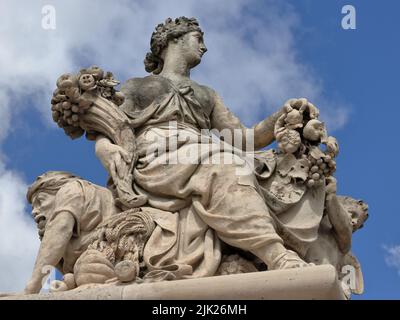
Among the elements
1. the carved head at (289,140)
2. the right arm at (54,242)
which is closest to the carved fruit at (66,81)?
the right arm at (54,242)

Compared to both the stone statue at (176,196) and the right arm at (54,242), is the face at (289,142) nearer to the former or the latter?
the stone statue at (176,196)

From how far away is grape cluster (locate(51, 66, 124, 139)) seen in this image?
1149 cm

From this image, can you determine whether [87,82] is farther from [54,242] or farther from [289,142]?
[289,142]

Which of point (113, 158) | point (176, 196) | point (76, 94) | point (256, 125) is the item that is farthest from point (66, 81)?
point (256, 125)

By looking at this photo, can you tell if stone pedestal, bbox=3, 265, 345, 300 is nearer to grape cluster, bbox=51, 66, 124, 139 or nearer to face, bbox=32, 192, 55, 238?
face, bbox=32, 192, 55, 238

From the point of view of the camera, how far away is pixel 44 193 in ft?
37.0

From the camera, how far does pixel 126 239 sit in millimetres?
10719

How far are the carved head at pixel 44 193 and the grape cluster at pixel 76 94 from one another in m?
0.57

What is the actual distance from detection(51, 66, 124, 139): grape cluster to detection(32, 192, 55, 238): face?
828mm

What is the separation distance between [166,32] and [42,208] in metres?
2.86

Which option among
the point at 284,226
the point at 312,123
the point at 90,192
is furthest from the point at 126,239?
the point at 312,123

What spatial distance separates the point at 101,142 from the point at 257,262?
201cm
